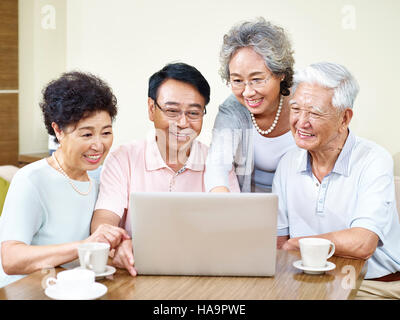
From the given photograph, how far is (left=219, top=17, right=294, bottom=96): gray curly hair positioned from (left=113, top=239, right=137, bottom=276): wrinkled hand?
40.3 inches

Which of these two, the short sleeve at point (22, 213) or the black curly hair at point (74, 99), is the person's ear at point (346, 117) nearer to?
the black curly hair at point (74, 99)

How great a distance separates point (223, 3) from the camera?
2451mm

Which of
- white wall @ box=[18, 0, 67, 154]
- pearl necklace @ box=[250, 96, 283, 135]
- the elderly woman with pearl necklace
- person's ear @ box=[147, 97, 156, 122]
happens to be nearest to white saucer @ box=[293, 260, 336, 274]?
the elderly woman with pearl necklace

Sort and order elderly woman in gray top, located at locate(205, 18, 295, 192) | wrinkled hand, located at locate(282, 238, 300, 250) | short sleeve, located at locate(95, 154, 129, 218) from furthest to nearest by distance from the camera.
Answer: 1. elderly woman in gray top, located at locate(205, 18, 295, 192)
2. short sleeve, located at locate(95, 154, 129, 218)
3. wrinkled hand, located at locate(282, 238, 300, 250)

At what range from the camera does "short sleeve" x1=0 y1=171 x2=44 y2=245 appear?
1597 millimetres

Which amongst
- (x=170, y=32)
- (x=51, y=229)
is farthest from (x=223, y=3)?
(x=51, y=229)

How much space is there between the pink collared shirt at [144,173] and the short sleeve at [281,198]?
30cm

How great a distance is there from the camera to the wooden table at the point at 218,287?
1293mm

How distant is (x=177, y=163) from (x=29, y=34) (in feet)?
4.03

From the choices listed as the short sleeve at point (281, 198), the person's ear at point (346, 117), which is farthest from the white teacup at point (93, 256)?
the person's ear at point (346, 117)

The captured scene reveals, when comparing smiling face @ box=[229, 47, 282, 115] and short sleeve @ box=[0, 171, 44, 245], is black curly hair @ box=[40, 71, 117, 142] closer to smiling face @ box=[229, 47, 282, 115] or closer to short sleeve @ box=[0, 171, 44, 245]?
short sleeve @ box=[0, 171, 44, 245]

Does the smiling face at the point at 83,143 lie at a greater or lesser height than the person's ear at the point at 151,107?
lesser

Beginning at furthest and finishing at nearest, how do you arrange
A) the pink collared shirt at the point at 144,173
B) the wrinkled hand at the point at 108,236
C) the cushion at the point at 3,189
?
the cushion at the point at 3,189 → the pink collared shirt at the point at 144,173 → the wrinkled hand at the point at 108,236
